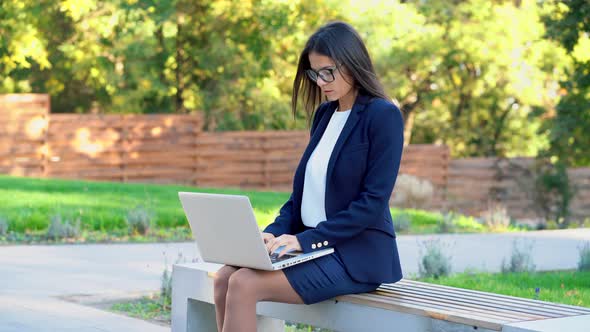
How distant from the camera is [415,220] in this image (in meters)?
16.4

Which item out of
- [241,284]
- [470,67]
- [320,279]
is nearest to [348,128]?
[320,279]

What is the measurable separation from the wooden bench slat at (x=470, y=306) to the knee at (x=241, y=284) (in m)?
0.62

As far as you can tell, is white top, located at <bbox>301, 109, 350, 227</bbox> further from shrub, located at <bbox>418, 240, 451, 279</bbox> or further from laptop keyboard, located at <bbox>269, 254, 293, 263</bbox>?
shrub, located at <bbox>418, 240, 451, 279</bbox>

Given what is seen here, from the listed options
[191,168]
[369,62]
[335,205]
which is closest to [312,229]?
[335,205]

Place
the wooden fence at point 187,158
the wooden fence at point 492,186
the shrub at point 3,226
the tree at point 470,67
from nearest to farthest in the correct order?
the shrub at point 3,226 → the wooden fence at point 187,158 → the tree at point 470,67 → the wooden fence at point 492,186

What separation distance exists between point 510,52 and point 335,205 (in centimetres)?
2270

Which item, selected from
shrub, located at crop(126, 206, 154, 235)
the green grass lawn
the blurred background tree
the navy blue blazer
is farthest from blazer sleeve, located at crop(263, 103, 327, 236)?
the blurred background tree

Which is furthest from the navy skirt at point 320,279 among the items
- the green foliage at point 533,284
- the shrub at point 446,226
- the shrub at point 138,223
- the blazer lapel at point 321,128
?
the shrub at point 446,226

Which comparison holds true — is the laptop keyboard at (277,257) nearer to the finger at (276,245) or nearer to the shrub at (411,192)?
the finger at (276,245)

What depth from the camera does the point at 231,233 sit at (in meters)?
4.60

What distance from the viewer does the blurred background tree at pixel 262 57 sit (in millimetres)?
23438

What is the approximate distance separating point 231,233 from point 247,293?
0.92 ft

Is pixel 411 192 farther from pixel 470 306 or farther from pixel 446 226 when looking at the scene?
pixel 470 306

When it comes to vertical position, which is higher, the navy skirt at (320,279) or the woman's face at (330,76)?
the woman's face at (330,76)
